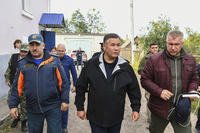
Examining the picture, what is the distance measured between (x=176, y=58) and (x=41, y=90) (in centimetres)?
176

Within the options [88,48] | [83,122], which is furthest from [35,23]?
[88,48]

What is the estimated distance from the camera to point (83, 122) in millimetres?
9000

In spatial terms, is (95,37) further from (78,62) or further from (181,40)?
(181,40)

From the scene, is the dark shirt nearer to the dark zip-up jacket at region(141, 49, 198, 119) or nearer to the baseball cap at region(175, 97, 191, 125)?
the dark zip-up jacket at region(141, 49, 198, 119)

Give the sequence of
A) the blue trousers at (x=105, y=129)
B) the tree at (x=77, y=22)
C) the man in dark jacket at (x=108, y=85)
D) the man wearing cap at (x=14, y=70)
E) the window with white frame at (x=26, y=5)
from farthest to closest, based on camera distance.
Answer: the tree at (x=77, y=22) → the window with white frame at (x=26, y=5) → the man wearing cap at (x=14, y=70) → the blue trousers at (x=105, y=129) → the man in dark jacket at (x=108, y=85)

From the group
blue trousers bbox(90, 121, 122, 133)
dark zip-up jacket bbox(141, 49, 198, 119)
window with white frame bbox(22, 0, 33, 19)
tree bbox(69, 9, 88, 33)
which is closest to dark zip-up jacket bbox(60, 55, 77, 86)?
dark zip-up jacket bbox(141, 49, 198, 119)

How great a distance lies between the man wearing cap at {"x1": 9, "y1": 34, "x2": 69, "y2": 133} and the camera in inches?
203

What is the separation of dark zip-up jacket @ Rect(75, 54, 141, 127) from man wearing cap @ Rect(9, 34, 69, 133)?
0.54m

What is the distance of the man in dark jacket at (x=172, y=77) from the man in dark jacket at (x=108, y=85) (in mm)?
354

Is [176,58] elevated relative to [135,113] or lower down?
elevated

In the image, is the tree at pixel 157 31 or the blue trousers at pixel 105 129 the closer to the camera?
the blue trousers at pixel 105 129

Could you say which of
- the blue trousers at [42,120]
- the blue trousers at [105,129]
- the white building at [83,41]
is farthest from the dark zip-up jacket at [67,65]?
the white building at [83,41]

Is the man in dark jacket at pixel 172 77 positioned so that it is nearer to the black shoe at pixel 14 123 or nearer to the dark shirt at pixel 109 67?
the dark shirt at pixel 109 67

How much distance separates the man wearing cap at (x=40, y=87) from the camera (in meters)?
5.16
